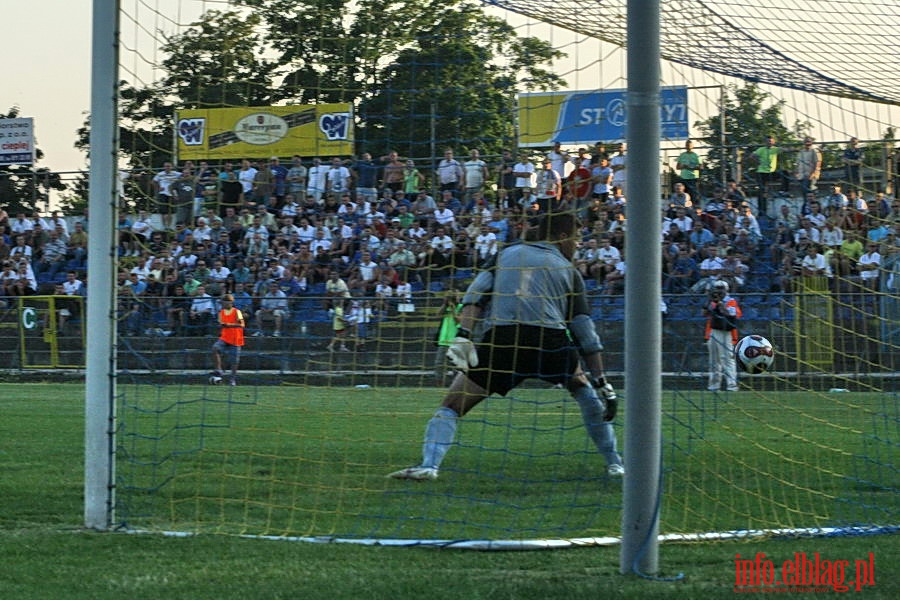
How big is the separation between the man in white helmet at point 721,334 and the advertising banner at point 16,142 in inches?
1349

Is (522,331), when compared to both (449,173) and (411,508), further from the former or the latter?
(411,508)

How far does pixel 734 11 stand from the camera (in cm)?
821

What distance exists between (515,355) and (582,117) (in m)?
1.80

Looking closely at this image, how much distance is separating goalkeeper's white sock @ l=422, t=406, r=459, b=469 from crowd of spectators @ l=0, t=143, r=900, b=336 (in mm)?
1245

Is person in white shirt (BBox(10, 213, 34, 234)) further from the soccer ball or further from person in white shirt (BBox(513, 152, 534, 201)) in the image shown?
person in white shirt (BBox(513, 152, 534, 201))

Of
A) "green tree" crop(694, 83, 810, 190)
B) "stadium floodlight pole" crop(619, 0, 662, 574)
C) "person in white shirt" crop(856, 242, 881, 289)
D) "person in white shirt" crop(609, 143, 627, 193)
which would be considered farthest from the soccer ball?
"stadium floodlight pole" crop(619, 0, 662, 574)

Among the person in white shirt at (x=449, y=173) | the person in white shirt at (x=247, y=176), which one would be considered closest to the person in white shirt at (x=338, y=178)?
the person in white shirt at (x=247, y=176)

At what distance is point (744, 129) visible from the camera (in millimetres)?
9125

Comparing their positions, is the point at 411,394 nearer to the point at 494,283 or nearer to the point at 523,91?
the point at 494,283

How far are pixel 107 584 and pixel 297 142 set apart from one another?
12.4 ft

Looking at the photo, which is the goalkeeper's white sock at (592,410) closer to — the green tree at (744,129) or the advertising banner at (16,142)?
the green tree at (744,129)

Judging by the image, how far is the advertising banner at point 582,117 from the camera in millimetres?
6012

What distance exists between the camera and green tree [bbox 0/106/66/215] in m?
30.2

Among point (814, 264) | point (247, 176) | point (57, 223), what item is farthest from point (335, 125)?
point (57, 223)
